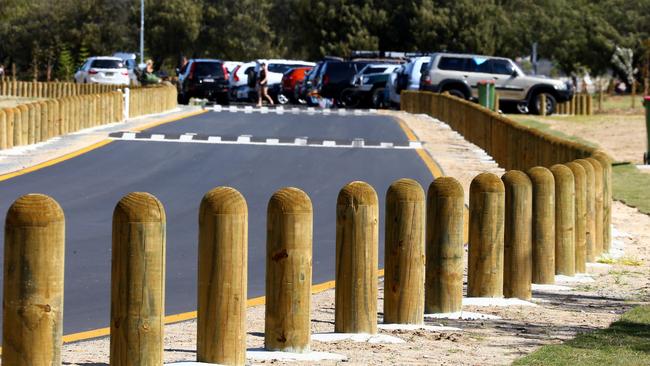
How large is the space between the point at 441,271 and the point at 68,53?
252 ft

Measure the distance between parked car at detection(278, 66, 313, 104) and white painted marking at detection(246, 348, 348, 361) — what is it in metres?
42.7

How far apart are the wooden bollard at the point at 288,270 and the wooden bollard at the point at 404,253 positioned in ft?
3.39

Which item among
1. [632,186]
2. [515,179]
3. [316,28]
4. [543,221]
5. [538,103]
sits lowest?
[632,186]

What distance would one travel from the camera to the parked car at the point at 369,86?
48688 mm

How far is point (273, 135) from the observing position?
29.5 m

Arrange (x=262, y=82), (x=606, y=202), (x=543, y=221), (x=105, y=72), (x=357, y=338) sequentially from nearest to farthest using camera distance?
1. (x=357, y=338)
2. (x=543, y=221)
3. (x=606, y=202)
4. (x=262, y=82)
5. (x=105, y=72)

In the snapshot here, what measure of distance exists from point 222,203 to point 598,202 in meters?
6.55

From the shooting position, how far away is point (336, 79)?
48406 mm

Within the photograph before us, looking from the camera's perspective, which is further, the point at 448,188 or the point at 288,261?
the point at 448,188

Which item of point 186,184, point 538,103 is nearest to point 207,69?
point 538,103

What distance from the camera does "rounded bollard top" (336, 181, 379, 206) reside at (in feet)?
27.5

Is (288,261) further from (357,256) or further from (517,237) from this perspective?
(517,237)

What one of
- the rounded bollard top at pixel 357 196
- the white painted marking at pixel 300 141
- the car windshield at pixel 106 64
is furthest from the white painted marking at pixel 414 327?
the car windshield at pixel 106 64

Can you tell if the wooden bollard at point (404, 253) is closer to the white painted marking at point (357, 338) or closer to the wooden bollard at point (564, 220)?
the white painted marking at point (357, 338)
